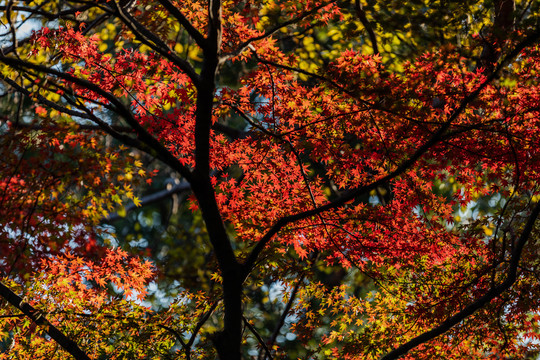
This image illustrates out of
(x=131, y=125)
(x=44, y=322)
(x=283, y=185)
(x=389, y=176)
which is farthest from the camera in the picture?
(x=283, y=185)

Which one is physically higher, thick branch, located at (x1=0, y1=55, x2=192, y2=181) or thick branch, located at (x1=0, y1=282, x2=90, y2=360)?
thick branch, located at (x1=0, y1=55, x2=192, y2=181)

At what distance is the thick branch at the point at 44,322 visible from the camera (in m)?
4.34

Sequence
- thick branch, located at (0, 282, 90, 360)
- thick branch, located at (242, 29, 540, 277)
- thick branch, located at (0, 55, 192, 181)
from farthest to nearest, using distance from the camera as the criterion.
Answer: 1. thick branch, located at (0, 282, 90, 360)
2. thick branch, located at (242, 29, 540, 277)
3. thick branch, located at (0, 55, 192, 181)

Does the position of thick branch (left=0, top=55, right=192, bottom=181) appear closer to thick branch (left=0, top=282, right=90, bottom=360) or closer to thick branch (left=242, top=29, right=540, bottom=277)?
thick branch (left=242, top=29, right=540, bottom=277)

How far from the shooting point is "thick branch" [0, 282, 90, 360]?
4336 mm

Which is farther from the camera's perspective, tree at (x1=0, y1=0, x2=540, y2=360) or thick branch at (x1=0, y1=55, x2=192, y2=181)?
tree at (x1=0, y1=0, x2=540, y2=360)

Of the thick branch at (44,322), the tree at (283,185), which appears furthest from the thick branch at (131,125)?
the thick branch at (44,322)

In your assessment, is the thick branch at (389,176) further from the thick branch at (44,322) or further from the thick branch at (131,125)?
the thick branch at (44,322)

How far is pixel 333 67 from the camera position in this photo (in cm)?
456

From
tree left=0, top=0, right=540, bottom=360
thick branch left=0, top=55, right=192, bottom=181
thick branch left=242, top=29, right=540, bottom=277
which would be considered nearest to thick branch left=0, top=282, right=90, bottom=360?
tree left=0, top=0, right=540, bottom=360

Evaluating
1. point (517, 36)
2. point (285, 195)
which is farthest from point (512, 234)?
point (285, 195)

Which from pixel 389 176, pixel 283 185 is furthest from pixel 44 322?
pixel 389 176

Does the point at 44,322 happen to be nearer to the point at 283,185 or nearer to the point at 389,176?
the point at 283,185

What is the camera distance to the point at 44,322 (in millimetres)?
4402
